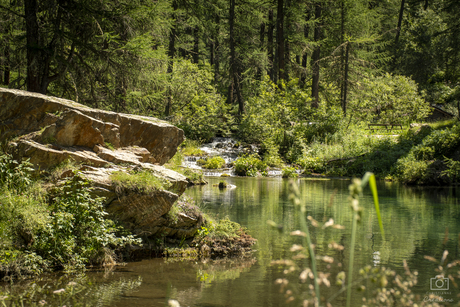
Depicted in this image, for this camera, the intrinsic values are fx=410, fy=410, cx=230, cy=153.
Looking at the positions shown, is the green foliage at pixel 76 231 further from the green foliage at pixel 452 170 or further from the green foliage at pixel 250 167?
the green foliage at pixel 452 170

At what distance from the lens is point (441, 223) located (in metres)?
9.78

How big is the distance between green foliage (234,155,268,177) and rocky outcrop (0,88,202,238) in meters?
14.6

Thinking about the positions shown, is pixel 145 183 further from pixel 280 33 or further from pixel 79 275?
pixel 280 33

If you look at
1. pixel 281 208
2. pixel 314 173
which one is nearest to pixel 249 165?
pixel 314 173

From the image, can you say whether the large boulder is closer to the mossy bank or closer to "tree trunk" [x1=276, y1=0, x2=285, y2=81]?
the mossy bank

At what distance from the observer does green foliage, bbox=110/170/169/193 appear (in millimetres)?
6551

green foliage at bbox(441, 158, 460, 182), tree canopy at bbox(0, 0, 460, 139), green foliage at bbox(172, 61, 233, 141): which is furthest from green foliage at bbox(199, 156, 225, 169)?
green foliage at bbox(441, 158, 460, 182)

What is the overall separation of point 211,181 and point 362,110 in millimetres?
15246

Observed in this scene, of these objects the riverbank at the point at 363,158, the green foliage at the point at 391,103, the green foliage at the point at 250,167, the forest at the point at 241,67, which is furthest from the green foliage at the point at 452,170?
the green foliage at the point at 391,103

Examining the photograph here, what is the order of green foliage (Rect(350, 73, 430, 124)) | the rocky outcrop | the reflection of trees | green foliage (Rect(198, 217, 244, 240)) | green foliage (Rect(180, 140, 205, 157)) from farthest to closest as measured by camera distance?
1. green foliage (Rect(350, 73, 430, 124))
2. green foliage (Rect(180, 140, 205, 157))
3. green foliage (Rect(198, 217, 244, 240))
4. the reflection of trees
5. the rocky outcrop

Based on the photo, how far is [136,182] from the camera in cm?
668

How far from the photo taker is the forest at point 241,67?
11.9 metres

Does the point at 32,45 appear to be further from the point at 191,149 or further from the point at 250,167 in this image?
the point at 191,149

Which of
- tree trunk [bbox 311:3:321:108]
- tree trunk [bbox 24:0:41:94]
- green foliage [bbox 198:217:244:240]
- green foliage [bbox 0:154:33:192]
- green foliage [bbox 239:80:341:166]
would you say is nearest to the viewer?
green foliage [bbox 0:154:33:192]
